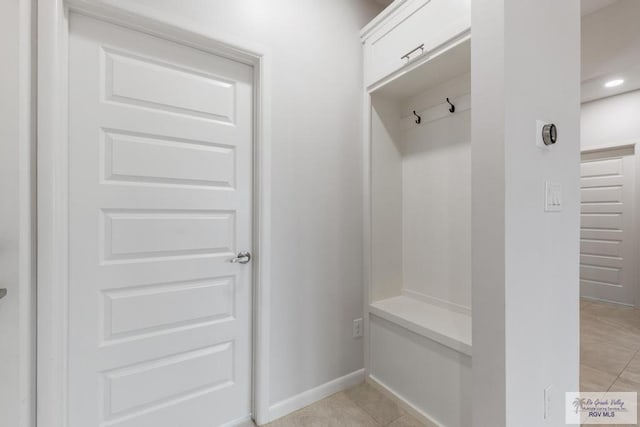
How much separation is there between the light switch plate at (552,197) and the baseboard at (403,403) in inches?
49.8

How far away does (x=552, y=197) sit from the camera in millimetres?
1279

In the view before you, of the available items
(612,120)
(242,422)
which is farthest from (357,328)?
(612,120)

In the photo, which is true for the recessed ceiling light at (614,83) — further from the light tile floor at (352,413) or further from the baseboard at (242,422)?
the baseboard at (242,422)

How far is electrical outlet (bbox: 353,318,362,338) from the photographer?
2.01 metres

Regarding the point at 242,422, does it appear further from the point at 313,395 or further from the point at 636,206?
the point at 636,206

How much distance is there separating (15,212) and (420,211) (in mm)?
2137

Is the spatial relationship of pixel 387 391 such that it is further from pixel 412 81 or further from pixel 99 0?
pixel 99 0

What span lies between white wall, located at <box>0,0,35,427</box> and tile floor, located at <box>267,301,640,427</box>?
45.6 inches

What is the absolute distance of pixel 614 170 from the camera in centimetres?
369

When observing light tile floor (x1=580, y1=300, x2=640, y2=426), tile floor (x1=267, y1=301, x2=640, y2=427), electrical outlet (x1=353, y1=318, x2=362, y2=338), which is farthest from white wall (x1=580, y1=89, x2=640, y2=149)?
electrical outlet (x1=353, y1=318, x2=362, y2=338)

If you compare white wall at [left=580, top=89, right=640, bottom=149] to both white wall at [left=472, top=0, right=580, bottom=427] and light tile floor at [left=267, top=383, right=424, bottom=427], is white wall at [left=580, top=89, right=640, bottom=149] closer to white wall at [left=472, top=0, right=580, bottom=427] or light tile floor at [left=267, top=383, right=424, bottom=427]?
white wall at [left=472, top=0, right=580, bottom=427]

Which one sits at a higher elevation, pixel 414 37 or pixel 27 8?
pixel 414 37

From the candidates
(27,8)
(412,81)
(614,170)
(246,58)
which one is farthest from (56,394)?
(614,170)

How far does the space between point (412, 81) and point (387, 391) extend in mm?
2034
